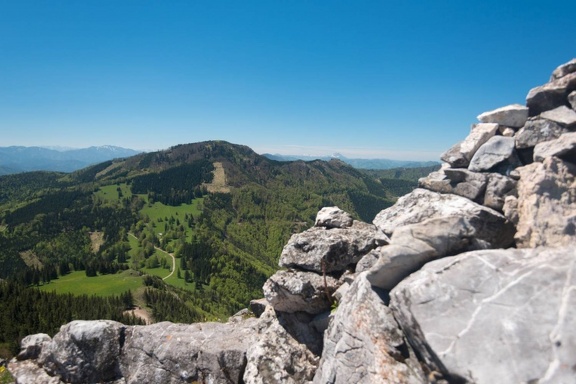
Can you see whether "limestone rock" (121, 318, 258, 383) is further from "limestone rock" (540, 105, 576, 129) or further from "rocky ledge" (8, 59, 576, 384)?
"limestone rock" (540, 105, 576, 129)

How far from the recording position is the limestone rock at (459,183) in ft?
46.6

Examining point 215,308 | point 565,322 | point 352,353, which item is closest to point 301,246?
point 352,353

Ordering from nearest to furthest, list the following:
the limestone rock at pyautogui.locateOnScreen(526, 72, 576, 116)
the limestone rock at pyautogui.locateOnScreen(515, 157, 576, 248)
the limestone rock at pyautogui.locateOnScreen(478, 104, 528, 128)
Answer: the limestone rock at pyautogui.locateOnScreen(515, 157, 576, 248) < the limestone rock at pyautogui.locateOnScreen(526, 72, 576, 116) < the limestone rock at pyautogui.locateOnScreen(478, 104, 528, 128)

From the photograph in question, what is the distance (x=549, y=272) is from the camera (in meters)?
9.37

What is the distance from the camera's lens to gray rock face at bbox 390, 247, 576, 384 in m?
8.16

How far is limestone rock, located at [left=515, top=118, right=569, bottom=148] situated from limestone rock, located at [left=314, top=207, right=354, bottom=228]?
1062cm

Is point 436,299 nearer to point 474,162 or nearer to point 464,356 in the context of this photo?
point 464,356

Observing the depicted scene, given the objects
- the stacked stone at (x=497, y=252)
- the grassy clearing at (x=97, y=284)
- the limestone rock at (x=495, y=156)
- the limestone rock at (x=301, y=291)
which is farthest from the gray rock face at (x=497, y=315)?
the grassy clearing at (x=97, y=284)

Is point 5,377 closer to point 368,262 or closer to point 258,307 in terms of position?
point 258,307

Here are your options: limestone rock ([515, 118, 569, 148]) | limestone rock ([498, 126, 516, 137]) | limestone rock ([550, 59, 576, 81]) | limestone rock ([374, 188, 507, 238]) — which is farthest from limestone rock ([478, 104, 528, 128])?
limestone rock ([374, 188, 507, 238])

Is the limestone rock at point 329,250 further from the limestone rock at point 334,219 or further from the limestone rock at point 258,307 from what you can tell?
the limestone rock at point 258,307

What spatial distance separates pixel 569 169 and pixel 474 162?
3.65 metres

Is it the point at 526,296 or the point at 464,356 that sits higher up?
the point at 526,296

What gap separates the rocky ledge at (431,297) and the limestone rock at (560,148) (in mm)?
58
